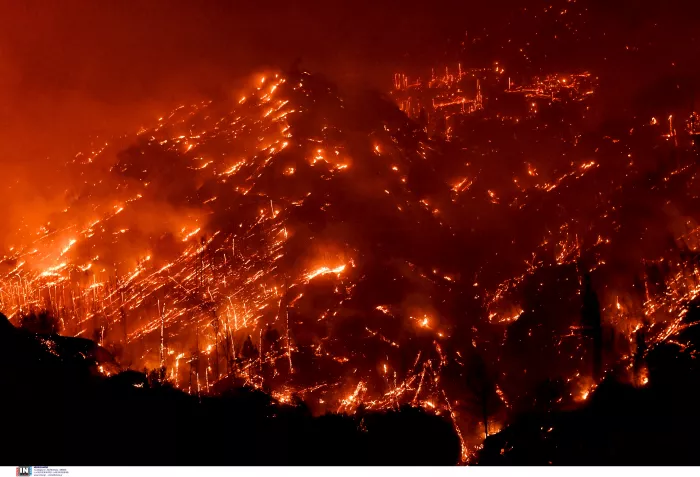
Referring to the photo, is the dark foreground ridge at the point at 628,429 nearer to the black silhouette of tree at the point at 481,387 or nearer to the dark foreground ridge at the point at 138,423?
the dark foreground ridge at the point at 138,423

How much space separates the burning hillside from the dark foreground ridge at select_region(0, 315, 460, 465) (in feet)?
50.0

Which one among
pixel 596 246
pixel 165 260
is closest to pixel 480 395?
pixel 596 246

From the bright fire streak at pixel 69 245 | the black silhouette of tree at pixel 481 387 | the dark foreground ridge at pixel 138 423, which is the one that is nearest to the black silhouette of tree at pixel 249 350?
the black silhouette of tree at pixel 481 387

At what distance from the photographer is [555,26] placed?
166ft

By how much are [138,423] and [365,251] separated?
87.6 feet

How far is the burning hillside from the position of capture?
28344 millimetres

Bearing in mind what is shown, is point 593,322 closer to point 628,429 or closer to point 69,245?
point 628,429

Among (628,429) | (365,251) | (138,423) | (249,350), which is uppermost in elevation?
(365,251)

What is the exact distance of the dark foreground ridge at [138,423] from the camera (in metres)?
6.91

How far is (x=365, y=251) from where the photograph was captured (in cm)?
3431

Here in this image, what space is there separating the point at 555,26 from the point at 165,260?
3706 cm

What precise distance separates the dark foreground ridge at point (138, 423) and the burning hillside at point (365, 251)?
1524cm

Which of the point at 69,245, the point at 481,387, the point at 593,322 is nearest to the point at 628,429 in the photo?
the point at 481,387

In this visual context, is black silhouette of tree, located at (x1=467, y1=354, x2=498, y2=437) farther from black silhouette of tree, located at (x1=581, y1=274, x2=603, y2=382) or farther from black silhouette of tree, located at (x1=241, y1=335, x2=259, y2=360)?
black silhouette of tree, located at (x1=241, y1=335, x2=259, y2=360)
